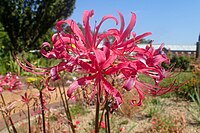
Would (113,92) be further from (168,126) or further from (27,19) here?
(27,19)

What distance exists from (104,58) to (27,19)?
25977mm

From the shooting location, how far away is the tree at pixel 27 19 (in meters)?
24.8

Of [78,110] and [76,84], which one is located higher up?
[76,84]

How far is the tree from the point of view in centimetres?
2478

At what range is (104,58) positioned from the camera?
1220 mm

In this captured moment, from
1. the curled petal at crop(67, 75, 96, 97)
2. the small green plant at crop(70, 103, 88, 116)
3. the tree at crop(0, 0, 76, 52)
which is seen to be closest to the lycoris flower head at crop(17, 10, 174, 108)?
the curled petal at crop(67, 75, 96, 97)

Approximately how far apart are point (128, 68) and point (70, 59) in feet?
0.84

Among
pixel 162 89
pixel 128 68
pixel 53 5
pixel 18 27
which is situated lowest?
pixel 162 89

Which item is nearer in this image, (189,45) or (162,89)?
(162,89)

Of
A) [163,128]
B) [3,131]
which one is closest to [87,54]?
[163,128]

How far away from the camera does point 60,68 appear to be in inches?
51.1

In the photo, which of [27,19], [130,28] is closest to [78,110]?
[130,28]

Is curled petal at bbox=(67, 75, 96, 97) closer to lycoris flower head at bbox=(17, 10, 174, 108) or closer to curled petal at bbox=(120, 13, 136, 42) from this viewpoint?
lycoris flower head at bbox=(17, 10, 174, 108)

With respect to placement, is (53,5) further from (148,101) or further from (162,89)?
(162,89)
